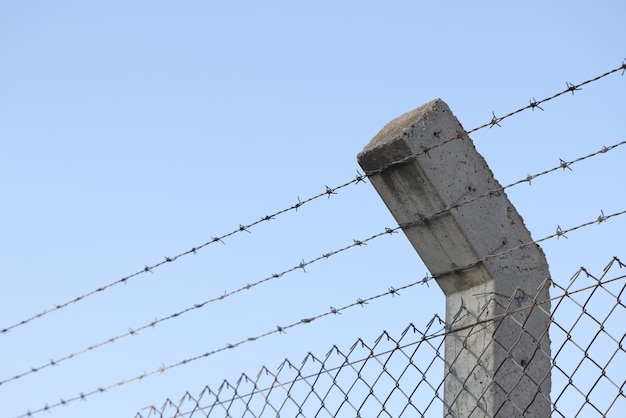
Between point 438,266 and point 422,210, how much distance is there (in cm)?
22

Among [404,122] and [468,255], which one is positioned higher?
[404,122]

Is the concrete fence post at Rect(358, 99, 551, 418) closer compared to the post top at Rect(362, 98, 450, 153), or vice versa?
the concrete fence post at Rect(358, 99, 551, 418)

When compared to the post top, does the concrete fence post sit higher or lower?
lower

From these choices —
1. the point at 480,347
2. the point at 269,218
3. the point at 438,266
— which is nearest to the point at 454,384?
the point at 480,347

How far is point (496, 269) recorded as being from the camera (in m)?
4.22

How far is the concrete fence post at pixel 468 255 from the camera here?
4.09 metres

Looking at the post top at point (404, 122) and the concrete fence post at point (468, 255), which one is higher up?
the post top at point (404, 122)

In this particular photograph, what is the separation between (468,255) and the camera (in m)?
4.21

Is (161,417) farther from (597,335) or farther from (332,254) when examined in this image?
(597,335)

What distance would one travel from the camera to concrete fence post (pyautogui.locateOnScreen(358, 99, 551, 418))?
409 cm

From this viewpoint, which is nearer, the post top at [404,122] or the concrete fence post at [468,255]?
the concrete fence post at [468,255]

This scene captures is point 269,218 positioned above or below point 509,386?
above

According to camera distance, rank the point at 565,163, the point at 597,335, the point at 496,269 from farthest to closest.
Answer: the point at 496,269, the point at 565,163, the point at 597,335

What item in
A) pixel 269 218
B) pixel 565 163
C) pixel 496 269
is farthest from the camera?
pixel 269 218
